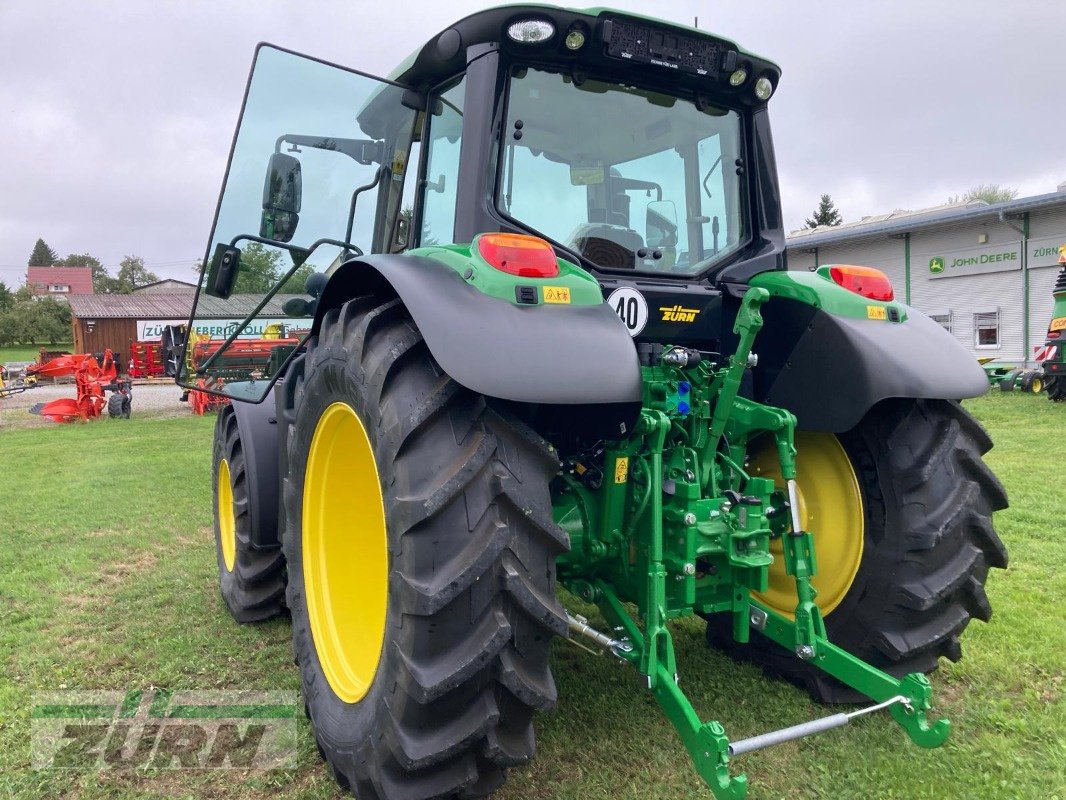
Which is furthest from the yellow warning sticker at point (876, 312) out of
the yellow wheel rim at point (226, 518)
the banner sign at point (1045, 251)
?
the banner sign at point (1045, 251)

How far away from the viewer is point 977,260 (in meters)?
18.6

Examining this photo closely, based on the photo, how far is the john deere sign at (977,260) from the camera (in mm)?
17844

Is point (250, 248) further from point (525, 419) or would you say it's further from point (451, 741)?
point (451, 741)

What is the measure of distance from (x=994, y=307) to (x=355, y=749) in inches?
797

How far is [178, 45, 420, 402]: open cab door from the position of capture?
10.3 feet

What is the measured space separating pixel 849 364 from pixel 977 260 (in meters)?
19.0

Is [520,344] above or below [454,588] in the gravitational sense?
above

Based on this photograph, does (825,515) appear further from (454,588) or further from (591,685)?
(454,588)

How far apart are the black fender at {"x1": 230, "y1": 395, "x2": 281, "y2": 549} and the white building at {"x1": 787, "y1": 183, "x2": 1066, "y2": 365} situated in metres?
18.2

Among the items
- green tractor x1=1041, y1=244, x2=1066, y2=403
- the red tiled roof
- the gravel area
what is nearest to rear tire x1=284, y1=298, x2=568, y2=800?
green tractor x1=1041, y1=244, x2=1066, y2=403

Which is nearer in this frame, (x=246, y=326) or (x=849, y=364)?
(x=849, y=364)

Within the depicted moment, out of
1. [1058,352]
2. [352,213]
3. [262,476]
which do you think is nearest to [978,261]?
[1058,352]

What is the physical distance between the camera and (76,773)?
7.91 ft

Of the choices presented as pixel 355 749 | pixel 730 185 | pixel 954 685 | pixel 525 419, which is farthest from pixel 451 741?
pixel 730 185
